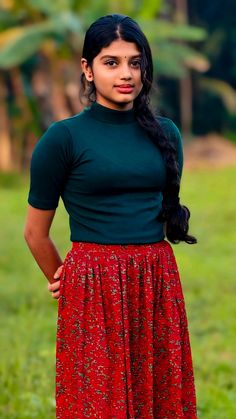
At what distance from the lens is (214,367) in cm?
571

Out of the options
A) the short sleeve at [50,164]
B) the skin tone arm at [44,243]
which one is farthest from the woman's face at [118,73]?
the skin tone arm at [44,243]

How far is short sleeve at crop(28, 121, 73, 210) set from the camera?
2.95 meters

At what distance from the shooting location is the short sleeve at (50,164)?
295 centimetres

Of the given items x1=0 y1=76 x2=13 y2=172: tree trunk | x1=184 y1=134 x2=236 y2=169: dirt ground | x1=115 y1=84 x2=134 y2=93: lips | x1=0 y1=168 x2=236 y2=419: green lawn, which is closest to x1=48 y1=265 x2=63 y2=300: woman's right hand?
x1=115 y1=84 x2=134 y2=93: lips

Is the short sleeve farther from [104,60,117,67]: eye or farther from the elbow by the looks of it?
[104,60,117,67]: eye

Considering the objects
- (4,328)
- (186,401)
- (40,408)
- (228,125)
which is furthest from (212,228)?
(228,125)

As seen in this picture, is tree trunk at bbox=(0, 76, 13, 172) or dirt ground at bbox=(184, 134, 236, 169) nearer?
tree trunk at bbox=(0, 76, 13, 172)

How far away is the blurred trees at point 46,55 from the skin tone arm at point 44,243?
12172mm

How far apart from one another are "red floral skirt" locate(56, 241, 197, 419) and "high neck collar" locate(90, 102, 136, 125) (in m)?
0.38

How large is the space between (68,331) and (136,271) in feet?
0.91

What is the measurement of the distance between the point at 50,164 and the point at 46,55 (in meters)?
15.0

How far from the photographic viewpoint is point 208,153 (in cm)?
2155

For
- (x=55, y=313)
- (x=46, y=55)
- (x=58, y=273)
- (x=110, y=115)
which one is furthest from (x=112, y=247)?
Result: (x=46, y=55)

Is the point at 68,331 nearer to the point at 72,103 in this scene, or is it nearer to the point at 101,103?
the point at 101,103
